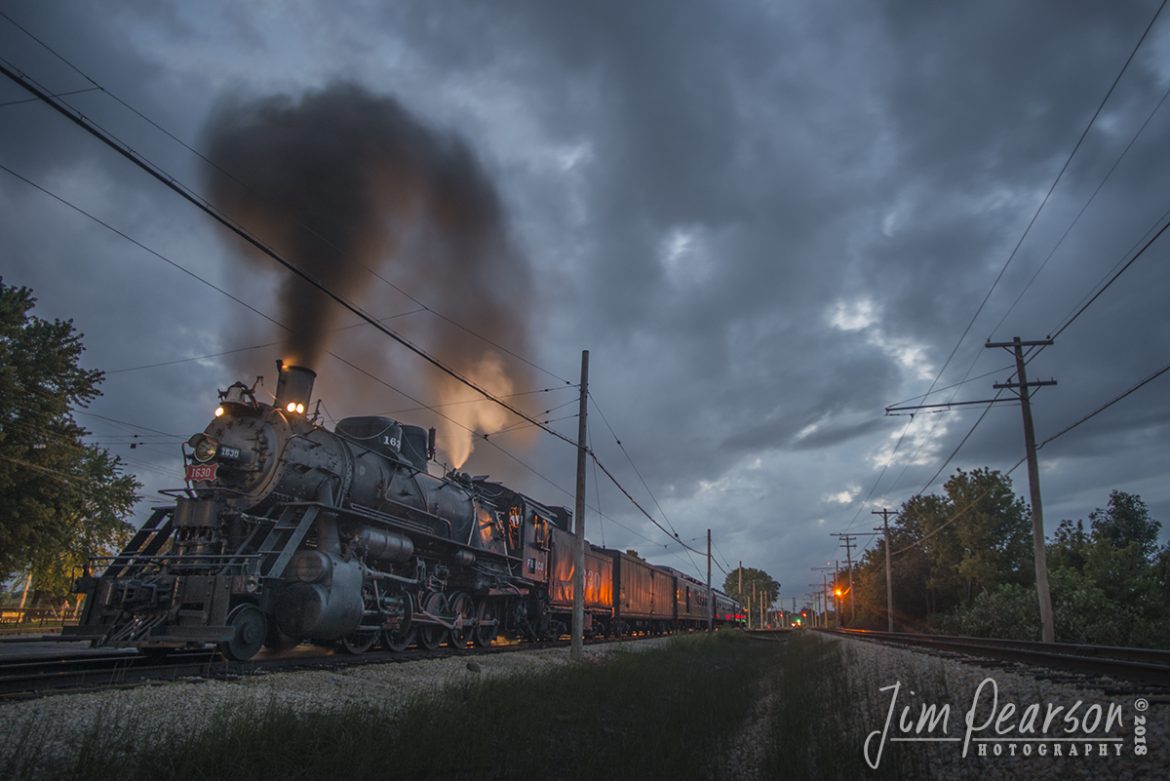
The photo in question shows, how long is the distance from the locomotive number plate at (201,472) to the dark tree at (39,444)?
15164 mm

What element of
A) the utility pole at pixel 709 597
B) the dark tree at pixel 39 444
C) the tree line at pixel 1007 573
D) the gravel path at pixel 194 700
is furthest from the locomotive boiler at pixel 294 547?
the utility pole at pixel 709 597

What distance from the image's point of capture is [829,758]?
6.08 metres

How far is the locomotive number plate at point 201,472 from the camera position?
11.0 meters

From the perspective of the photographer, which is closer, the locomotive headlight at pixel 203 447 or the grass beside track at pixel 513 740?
the grass beside track at pixel 513 740

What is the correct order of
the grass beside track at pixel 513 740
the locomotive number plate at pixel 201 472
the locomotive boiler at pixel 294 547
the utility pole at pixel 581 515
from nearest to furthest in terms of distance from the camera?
the grass beside track at pixel 513 740, the locomotive boiler at pixel 294 547, the locomotive number plate at pixel 201 472, the utility pole at pixel 581 515

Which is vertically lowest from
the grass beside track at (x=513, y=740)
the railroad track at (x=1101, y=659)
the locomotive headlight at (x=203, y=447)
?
the grass beside track at (x=513, y=740)

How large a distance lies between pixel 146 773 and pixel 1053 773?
6.27 m

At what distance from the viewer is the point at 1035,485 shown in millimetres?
20234

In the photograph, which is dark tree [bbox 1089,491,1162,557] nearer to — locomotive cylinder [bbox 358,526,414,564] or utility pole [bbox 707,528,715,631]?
utility pole [bbox 707,528,715,631]

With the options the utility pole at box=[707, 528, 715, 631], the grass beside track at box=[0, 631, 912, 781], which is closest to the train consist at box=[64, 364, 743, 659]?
the grass beside track at box=[0, 631, 912, 781]

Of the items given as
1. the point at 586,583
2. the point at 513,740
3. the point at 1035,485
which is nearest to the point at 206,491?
the point at 513,740

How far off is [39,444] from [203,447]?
17.2 meters

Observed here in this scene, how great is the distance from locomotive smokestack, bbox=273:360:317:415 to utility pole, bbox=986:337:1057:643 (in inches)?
754

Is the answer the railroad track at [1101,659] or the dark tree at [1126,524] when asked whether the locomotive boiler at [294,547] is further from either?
the dark tree at [1126,524]
